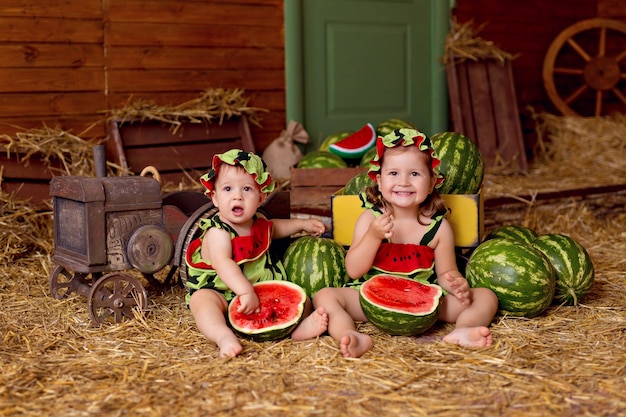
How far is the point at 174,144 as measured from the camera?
224 inches

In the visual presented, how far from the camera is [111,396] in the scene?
251 centimetres

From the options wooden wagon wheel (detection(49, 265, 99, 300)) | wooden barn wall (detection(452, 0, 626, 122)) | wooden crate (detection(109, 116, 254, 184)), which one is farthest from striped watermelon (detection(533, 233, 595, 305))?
wooden barn wall (detection(452, 0, 626, 122))

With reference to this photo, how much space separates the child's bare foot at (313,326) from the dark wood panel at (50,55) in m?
3.02

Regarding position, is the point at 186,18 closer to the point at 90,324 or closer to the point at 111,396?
the point at 90,324

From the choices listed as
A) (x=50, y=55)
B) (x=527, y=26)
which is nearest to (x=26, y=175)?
(x=50, y=55)

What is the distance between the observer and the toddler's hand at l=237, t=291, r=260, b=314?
3113 mm

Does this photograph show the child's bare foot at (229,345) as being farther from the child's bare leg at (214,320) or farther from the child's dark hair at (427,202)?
the child's dark hair at (427,202)

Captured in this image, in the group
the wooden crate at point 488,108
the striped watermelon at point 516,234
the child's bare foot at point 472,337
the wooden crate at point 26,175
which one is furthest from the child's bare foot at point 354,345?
the wooden crate at point 488,108

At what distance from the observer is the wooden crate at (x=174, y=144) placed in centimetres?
546

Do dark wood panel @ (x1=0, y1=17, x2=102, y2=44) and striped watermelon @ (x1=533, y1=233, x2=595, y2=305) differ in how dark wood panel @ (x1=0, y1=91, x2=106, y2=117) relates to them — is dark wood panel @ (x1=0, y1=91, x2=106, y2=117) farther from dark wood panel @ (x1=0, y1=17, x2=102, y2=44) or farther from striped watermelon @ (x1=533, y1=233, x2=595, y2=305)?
striped watermelon @ (x1=533, y1=233, x2=595, y2=305)

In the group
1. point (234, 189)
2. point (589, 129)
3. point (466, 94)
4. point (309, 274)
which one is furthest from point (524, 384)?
point (589, 129)

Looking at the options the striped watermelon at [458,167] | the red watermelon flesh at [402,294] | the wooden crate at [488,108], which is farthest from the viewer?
the wooden crate at [488,108]

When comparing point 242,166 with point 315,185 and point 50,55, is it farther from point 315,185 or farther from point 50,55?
point 50,55

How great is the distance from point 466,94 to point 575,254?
3461mm
